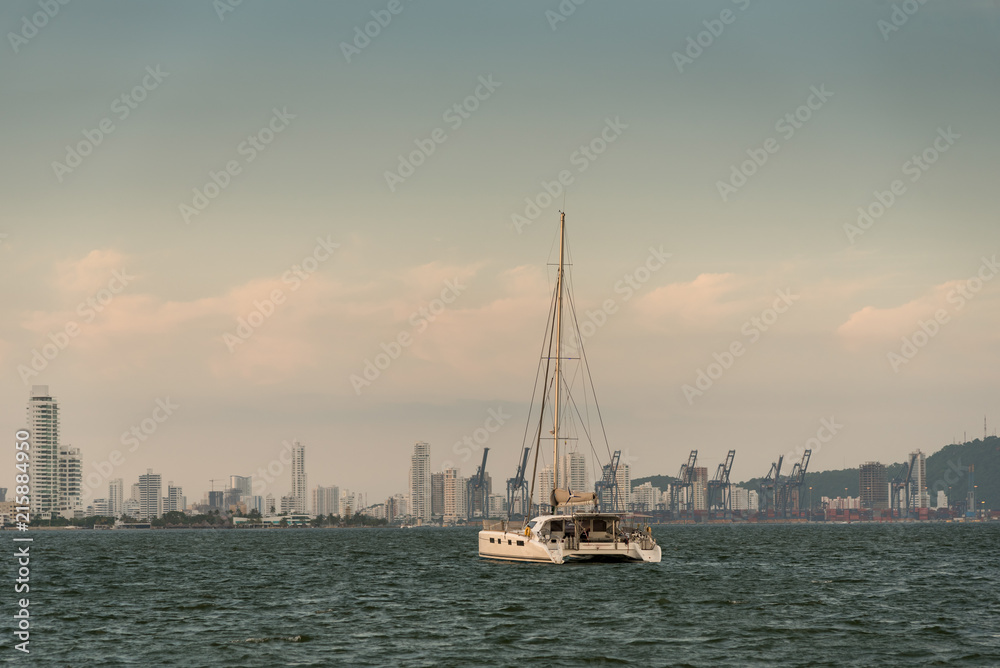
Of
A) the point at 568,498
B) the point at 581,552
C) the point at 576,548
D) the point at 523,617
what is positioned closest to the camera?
the point at 523,617

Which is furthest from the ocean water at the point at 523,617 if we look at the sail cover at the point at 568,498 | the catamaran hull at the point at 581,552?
the sail cover at the point at 568,498

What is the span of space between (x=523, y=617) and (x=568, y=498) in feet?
92.5

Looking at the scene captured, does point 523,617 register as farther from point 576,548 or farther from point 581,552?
point 576,548

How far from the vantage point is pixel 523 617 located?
43.8 metres

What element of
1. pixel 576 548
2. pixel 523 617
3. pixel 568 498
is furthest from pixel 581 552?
pixel 523 617

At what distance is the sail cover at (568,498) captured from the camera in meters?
71.7

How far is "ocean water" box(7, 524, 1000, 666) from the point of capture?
34.6 metres

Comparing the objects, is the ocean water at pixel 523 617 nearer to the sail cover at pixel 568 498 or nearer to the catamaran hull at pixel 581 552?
the catamaran hull at pixel 581 552

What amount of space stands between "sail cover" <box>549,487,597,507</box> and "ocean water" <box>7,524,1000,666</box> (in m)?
4.46

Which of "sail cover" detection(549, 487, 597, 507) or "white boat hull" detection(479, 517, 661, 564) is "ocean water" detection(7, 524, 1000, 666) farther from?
"sail cover" detection(549, 487, 597, 507)

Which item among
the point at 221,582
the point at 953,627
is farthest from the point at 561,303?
the point at 953,627

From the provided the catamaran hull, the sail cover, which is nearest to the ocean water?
the catamaran hull

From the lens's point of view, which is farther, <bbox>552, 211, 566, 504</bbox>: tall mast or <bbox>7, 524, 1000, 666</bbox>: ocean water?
<bbox>552, 211, 566, 504</bbox>: tall mast

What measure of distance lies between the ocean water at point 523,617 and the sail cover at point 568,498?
4460 mm
